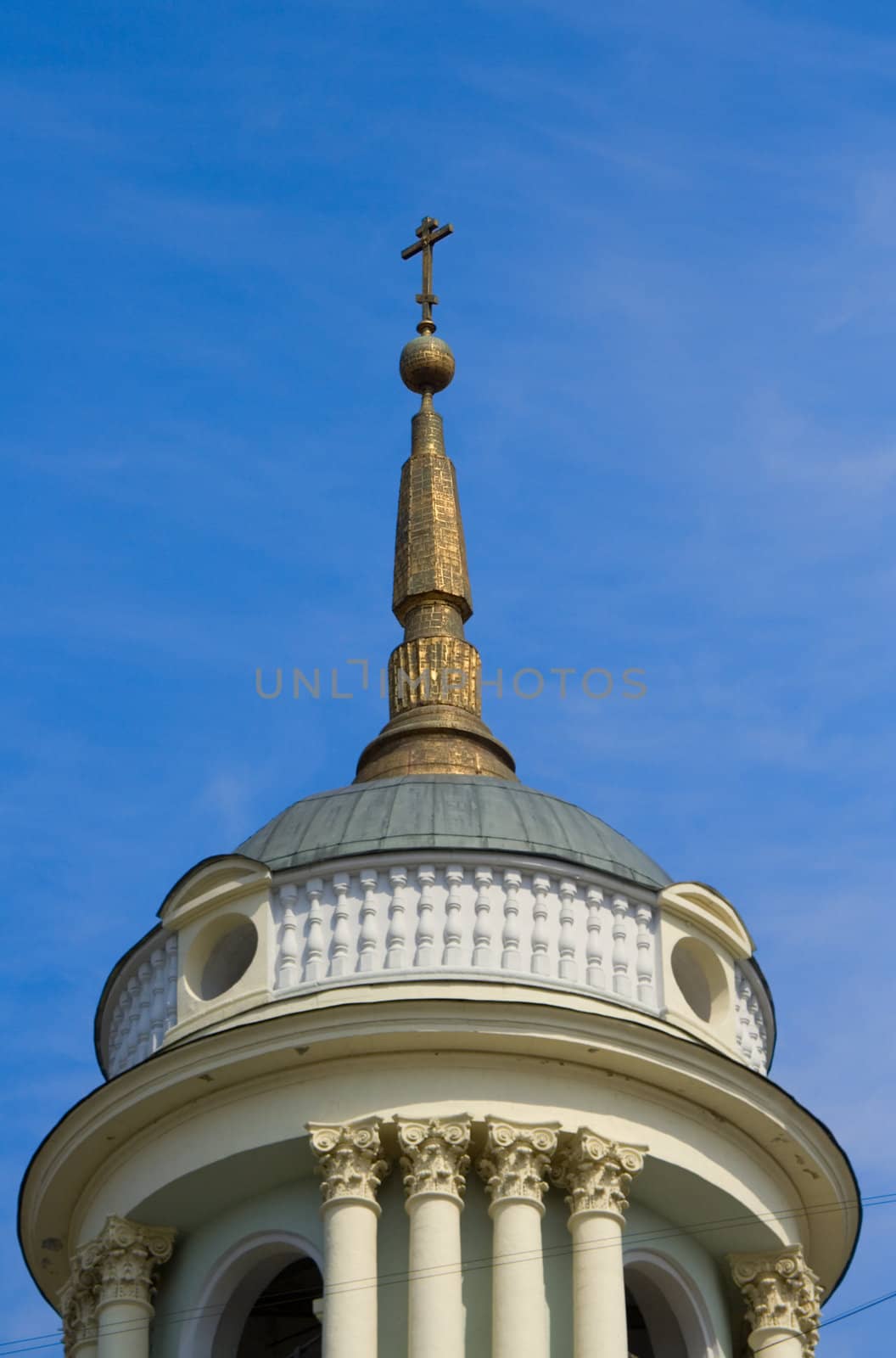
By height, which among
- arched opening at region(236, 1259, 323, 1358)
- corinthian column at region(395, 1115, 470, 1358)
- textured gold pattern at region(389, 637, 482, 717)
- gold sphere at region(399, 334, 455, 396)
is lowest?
corinthian column at region(395, 1115, 470, 1358)

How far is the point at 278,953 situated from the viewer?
31.4m

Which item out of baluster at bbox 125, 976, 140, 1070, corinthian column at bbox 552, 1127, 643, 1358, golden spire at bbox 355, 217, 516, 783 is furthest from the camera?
golden spire at bbox 355, 217, 516, 783

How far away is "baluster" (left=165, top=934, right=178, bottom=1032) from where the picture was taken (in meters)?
31.8

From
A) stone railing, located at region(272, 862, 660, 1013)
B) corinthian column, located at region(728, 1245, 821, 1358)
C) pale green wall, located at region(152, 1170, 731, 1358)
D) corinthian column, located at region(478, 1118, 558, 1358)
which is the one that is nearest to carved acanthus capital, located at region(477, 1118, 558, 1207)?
corinthian column, located at region(478, 1118, 558, 1358)

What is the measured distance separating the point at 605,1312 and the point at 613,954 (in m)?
4.03

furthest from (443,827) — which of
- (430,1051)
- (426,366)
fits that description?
(426,366)

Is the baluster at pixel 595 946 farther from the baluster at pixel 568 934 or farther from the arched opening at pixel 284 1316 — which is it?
the arched opening at pixel 284 1316

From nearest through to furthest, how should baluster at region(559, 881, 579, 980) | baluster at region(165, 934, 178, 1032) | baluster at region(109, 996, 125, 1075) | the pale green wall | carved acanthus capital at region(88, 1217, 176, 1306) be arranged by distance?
the pale green wall < carved acanthus capital at region(88, 1217, 176, 1306) < baluster at region(559, 881, 579, 980) < baluster at region(165, 934, 178, 1032) < baluster at region(109, 996, 125, 1075)

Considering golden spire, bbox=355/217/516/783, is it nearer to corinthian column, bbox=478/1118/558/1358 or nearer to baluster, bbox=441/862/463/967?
baluster, bbox=441/862/463/967

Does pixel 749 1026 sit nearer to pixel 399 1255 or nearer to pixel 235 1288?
pixel 399 1255

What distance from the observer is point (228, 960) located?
106 feet

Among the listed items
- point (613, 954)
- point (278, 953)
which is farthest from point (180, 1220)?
point (613, 954)

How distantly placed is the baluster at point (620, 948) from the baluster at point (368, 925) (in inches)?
95.0

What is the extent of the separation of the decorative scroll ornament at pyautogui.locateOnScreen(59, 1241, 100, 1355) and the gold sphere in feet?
41.0
